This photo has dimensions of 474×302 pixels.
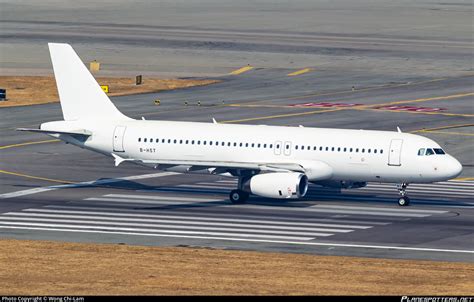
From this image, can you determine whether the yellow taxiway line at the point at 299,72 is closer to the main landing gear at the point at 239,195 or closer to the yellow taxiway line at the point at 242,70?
the yellow taxiway line at the point at 242,70

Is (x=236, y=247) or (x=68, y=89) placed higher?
(x=68, y=89)

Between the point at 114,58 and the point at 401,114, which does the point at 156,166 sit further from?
the point at 114,58

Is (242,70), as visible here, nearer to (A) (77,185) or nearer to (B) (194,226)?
(A) (77,185)

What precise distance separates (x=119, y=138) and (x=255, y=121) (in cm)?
3363

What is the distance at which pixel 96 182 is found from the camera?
8775 cm

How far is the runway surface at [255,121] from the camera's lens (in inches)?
2783

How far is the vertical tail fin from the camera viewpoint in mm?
85125

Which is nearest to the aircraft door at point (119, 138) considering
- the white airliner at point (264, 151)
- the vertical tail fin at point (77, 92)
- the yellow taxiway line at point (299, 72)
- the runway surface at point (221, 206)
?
the white airliner at point (264, 151)

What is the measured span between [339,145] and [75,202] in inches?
618

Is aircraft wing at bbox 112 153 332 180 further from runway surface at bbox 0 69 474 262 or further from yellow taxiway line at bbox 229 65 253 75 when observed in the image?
yellow taxiway line at bbox 229 65 253 75

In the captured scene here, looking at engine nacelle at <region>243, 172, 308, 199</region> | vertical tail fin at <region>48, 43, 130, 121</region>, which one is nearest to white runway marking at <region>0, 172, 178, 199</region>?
vertical tail fin at <region>48, 43, 130, 121</region>

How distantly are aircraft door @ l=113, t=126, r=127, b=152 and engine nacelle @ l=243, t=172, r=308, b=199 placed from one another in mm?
9275

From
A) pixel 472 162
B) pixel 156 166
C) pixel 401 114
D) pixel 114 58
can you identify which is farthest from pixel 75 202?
pixel 114 58

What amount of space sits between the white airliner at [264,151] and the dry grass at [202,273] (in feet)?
48.6
